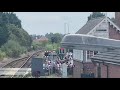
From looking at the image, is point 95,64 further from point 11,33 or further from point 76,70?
point 11,33

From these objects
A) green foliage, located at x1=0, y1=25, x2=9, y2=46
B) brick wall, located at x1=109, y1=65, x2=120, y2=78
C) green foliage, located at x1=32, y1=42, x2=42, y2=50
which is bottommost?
brick wall, located at x1=109, y1=65, x2=120, y2=78

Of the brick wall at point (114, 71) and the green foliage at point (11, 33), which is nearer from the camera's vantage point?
the green foliage at point (11, 33)

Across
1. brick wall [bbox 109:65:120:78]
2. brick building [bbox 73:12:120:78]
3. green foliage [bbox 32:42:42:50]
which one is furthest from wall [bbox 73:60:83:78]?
green foliage [bbox 32:42:42:50]

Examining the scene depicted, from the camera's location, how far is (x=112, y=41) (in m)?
1.69

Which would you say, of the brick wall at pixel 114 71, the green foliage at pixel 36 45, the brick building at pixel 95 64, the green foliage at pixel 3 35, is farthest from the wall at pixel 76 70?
the green foliage at pixel 3 35

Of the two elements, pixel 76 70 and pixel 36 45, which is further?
pixel 76 70

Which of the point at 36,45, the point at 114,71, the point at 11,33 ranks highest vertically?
the point at 11,33

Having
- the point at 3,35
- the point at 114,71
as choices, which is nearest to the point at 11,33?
the point at 3,35

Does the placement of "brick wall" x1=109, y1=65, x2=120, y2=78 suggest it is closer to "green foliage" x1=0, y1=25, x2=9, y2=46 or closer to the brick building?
the brick building

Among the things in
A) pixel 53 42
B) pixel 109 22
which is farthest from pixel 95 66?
pixel 53 42

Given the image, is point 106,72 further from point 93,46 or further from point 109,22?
point 93,46

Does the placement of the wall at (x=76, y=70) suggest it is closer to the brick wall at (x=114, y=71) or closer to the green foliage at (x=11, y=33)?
the brick wall at (x=114, y=71)

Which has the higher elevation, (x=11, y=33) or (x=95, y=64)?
(x=11, y=33)
